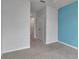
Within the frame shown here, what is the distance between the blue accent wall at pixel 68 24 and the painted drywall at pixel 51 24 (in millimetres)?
275

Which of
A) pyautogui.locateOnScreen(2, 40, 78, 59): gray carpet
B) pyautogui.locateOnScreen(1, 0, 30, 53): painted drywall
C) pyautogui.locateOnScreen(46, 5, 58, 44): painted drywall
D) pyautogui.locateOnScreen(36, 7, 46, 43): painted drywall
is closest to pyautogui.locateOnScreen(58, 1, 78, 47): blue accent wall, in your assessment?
pyautogui.locateOnScreen(46, 5, 58, 44): painted drywall

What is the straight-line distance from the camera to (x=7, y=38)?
3.40 meters

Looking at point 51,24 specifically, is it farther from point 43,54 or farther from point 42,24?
point 43,54

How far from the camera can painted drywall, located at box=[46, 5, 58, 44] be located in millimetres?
4879

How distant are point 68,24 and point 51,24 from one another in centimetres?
113

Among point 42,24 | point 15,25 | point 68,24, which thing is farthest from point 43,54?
point 42,24

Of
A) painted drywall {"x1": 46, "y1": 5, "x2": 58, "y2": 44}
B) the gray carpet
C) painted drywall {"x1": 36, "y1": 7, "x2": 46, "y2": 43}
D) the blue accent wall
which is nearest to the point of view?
the gray carpet

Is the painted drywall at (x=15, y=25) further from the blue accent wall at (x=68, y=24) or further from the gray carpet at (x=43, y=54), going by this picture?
the blue accent wall at (x=68, y=24)

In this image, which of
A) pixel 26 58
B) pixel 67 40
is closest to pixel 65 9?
pixel 67 40

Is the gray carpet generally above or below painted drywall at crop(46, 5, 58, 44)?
below

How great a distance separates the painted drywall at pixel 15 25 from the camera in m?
3.33

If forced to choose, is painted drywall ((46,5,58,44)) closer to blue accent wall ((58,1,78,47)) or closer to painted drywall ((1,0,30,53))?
blue accent wall ((58,1,78,47))

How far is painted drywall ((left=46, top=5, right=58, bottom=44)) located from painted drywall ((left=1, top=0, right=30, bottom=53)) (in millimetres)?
1524

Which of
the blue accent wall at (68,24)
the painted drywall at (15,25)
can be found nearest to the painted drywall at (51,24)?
the blue accent wall at (68,24)
